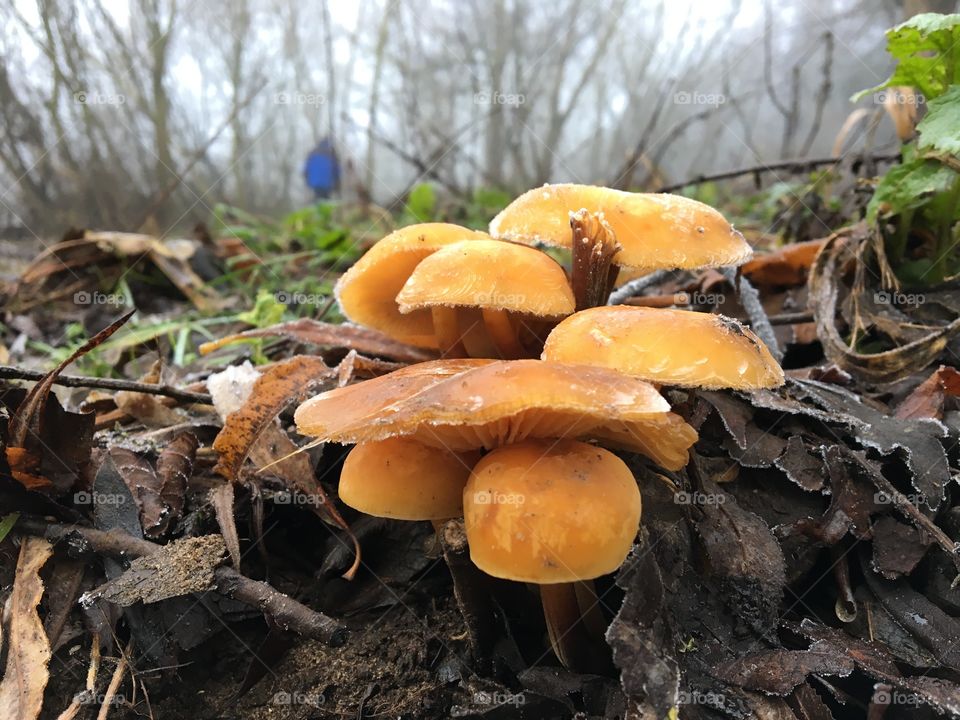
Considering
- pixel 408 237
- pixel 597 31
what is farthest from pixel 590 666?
pixel 597 31

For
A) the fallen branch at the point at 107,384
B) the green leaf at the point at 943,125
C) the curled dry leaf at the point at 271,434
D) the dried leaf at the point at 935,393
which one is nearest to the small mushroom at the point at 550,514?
the curled dry leaf at the point at 271,434

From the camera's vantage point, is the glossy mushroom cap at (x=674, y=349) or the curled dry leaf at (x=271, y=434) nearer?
the glossy mushroom cap at (x=674, y=349)

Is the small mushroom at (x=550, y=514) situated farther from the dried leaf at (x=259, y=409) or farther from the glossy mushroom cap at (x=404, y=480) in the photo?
the dried leaf at (x=259, y=409)

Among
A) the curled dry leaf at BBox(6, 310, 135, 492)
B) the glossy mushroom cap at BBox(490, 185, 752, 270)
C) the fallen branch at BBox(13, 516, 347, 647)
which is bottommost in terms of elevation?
the fallen branch at BBox(13, 516, 347, 647)

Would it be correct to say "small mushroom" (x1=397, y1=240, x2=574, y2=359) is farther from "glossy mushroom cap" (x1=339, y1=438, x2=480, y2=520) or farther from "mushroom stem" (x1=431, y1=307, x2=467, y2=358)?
"glossy mushroom cap" (x1=339, y1=438, x2=480, y2=520)

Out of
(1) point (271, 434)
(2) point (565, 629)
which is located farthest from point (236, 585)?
(2) point (565, 629)

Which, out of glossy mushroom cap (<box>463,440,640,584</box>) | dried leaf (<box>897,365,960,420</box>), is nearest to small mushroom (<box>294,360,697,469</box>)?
glossy mushroom cap (<box>463,440,640,584</box>)
